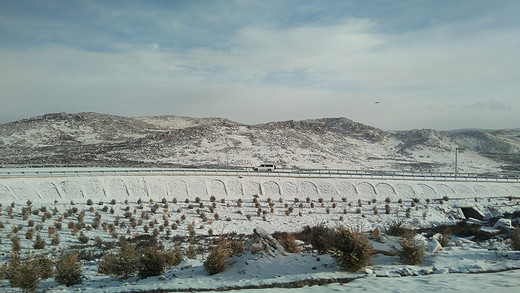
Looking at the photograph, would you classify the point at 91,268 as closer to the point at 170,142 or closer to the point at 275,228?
the point at 275,228

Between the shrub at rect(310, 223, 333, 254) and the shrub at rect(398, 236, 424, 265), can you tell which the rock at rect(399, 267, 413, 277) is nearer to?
the shrub at rect(398, 236, 424, 265)

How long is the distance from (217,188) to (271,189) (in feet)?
19.1

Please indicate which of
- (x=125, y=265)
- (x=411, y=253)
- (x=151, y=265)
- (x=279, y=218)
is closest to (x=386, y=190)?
(x=279, y=218)

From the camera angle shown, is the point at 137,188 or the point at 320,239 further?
the point at 137,188

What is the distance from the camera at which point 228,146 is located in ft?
258

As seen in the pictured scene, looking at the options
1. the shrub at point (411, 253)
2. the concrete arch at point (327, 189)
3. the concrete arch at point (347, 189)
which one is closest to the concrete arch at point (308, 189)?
the concrete arch at point (327, 189)

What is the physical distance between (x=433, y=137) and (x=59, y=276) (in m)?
117

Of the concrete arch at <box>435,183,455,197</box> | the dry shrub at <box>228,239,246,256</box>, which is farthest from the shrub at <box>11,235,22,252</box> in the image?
the concrete arch at <box>435,183,455,197</box>

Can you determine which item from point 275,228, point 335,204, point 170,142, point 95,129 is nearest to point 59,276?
point 275,228

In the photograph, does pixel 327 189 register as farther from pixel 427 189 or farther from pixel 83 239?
pixel 83 239

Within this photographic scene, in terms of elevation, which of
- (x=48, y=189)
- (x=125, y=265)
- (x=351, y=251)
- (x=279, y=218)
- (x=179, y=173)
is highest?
(x=179, y=173)

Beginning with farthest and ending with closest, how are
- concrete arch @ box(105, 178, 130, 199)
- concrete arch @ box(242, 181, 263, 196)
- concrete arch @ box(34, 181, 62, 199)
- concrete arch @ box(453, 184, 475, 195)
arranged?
1. concrete arch @ box(453, 184, 475, 195)
2. concrete arch @ box(242, 181, 263, 196)
3. concrete arch @ box(105, 178, 130, 199)
4. concrete arch @ box(34, 181, 62, 199)

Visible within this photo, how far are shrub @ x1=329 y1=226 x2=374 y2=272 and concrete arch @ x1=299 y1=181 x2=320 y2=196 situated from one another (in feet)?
94.7

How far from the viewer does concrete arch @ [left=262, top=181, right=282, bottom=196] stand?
40.2 m
